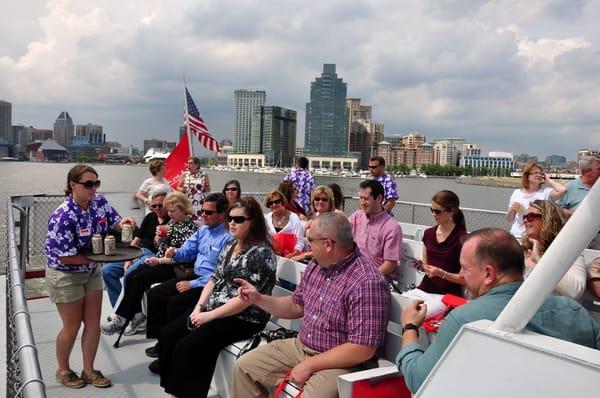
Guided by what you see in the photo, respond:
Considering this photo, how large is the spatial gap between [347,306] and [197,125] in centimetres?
892

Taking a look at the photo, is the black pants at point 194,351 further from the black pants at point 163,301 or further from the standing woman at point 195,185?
the standing woman at point 195,185

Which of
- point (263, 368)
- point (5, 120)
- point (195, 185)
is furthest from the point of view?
point (5, 120)

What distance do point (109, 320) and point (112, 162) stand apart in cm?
9435

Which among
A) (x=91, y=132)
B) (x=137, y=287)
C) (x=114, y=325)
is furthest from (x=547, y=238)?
(x=91, y=132)

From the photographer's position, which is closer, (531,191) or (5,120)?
(531,191)

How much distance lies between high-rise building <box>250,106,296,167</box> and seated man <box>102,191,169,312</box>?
70934 mm

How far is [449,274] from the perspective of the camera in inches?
151

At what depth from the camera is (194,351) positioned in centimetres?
335

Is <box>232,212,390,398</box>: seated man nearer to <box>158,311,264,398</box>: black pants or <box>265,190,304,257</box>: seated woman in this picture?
<box>158,311,264,398</box>: black pants

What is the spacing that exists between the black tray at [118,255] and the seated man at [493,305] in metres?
2.28

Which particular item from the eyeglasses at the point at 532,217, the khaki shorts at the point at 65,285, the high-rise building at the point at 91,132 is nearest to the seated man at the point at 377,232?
the eyeglasses at the point at 532,217

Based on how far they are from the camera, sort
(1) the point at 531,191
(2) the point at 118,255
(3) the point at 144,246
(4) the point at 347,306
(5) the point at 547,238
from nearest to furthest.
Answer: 1. (4) the point at 347,306
2. (5) the point at 547,238
3. (2) the point at 118,255
4. (3) the point at 144,246
5. (1) the point at 531,191

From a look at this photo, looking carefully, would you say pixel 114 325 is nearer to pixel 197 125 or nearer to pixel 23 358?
pixel 23 358

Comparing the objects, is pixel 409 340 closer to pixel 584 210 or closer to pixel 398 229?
pixel 584 210
